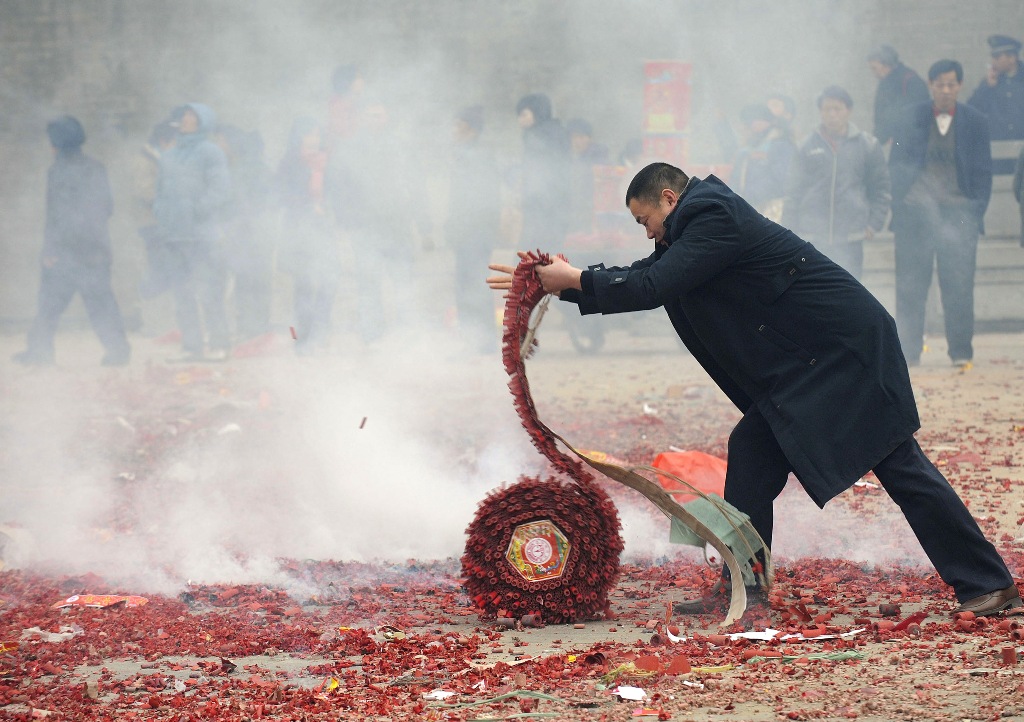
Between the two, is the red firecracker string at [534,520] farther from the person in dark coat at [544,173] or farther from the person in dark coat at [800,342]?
the person in dark coat at [544,173]

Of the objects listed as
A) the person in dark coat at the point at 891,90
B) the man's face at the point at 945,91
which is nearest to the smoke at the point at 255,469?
the man's face at the point at 945,91

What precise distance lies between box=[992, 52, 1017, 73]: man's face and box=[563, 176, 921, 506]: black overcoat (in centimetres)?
861

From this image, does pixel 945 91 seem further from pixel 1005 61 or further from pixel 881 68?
pixel 1005 61

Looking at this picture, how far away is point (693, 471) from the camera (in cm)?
518

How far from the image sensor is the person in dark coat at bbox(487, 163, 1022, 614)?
11.6ft

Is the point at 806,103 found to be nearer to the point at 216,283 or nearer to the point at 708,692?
the point at 216,283

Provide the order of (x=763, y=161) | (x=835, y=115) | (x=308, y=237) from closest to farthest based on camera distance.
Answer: (x=835, y=115), (x=308, y=237), (x=763, y=161)

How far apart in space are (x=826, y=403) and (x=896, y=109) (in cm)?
767

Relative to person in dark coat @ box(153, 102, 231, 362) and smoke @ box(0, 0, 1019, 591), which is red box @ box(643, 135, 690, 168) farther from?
person in dark coat @ box(153, 102, 231, 362)

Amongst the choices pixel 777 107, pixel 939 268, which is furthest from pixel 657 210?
pixel 777 107

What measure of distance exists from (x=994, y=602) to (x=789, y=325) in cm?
93

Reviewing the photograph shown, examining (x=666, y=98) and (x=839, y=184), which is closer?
(x=839, y=184)

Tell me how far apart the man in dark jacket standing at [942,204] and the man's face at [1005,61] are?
1.81 meters

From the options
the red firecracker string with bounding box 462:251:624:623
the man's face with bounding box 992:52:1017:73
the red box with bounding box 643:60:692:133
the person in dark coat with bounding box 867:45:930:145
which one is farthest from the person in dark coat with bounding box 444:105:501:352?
the red firecracker string with bounding box 462:251:624:623
